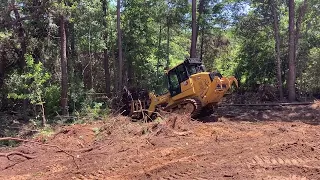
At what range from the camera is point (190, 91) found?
13953mm

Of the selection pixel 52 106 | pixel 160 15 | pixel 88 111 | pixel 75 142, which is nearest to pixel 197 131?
pixel 75 142

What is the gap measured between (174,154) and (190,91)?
5.87 metres

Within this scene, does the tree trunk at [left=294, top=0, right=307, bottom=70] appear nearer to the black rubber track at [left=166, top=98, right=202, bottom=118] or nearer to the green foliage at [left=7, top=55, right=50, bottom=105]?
the black rubber track at [left=166, top=98, right=202, bottom=118]

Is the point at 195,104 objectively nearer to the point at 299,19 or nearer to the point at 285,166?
the point at 285,166

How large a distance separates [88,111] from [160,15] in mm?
9596

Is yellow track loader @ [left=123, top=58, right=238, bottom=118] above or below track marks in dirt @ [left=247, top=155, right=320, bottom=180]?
above

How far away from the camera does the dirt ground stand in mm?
6664

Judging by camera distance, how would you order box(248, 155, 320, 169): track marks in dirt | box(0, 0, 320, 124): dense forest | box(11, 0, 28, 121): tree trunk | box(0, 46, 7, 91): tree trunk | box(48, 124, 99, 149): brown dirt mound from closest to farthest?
1. box(248, 155, 320, 169): track marks in dirt
2. box(48, 124, 99, 149): brown dirt mound
3. box(0, 0, 320, 124): dense forest
4. box(11, 0, 28, 121): tree trunk
5. box(0, 46, 7, 91): tree trunk

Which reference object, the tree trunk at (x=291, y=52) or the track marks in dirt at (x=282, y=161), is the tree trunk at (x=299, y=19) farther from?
the track marks in dirt at (x=282, y=161)

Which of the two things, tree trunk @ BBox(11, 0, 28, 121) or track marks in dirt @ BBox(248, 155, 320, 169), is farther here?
tree trunk @ BBox(11, 0, 28, 121)

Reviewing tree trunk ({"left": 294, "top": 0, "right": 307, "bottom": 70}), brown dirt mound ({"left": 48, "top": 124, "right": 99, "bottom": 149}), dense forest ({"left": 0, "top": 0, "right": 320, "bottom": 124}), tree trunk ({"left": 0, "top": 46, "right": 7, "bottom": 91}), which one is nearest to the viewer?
brown dirt mound ({"left": 48, "top": 124, "right": 99, "bottom": 149})

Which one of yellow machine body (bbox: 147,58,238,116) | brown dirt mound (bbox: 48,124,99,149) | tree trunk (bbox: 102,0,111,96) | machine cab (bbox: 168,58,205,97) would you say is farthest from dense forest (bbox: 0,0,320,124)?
yellow machine body (bbox: 147,58,238,116)

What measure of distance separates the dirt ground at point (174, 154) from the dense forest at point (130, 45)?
6590 millimetres

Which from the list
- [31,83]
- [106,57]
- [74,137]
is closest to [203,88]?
[74,137]
